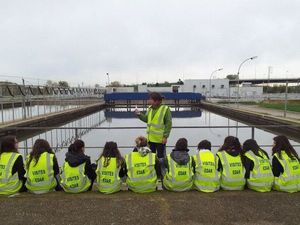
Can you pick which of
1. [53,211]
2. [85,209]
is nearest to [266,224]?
[85,209]

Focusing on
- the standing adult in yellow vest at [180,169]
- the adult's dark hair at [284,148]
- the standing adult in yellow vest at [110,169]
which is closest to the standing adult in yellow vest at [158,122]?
the standing adult in yellow vest at [180,169]

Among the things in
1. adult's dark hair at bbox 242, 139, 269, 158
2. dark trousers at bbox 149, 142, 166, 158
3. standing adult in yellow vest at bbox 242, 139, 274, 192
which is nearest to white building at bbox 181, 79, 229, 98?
dark trousers at bbox 149, 142, 166, 158

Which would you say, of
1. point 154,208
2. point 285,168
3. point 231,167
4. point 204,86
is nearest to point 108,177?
point 154,208

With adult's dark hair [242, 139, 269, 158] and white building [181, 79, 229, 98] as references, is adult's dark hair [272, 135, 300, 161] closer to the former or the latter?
adult's dark hair [242, 139, 269, 158]

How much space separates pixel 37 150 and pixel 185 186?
2.30 metres

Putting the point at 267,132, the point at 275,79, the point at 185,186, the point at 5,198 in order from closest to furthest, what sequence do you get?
the point at 5,198 < the point at 185,186 < the point at 267,132 < the point at 275,79

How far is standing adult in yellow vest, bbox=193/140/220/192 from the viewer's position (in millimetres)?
4312

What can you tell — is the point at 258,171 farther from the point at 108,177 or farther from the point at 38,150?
the point at 38,150

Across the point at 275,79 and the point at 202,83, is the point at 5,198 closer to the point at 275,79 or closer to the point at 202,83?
the point at 202,83

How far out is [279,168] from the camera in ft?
14.2

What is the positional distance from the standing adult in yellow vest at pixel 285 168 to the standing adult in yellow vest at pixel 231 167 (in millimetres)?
506

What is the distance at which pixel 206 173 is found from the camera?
4305 millimetres

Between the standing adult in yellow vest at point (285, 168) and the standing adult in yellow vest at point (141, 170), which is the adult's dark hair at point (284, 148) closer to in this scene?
the standing adult in yellow vest at point (285, 168)

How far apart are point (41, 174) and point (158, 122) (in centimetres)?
215
